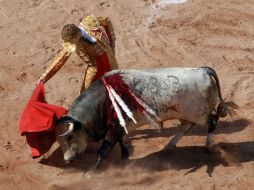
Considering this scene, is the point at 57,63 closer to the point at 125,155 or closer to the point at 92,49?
the point at 92,49

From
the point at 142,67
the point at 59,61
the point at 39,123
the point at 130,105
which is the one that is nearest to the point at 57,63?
the point at 59,61

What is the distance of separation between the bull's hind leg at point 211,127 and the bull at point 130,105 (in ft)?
1.14

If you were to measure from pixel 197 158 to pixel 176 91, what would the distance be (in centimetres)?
109

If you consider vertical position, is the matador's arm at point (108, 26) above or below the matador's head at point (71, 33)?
below

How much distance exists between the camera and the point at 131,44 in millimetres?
10586

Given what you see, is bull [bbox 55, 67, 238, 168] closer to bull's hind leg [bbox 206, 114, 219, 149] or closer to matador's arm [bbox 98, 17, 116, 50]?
bull's hind leg [bbox 206, 114, 219, 149]

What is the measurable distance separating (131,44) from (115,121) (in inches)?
146

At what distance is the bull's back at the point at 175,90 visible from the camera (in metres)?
7.14

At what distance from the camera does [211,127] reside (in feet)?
25.3

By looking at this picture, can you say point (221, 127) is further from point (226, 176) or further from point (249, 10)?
point (249, 10)

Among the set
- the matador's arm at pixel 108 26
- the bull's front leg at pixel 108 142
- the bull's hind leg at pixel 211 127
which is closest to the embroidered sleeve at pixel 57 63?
the matador's arm at pixel 108 26

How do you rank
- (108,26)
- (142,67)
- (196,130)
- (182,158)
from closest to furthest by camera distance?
(182,158) → (108,26) → (196,130) → (142,67)

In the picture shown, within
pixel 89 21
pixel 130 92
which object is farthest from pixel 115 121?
pixel 89 21

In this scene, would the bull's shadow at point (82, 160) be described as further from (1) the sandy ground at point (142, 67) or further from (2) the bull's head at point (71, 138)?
(2) the bull's head at point (71, 138)
